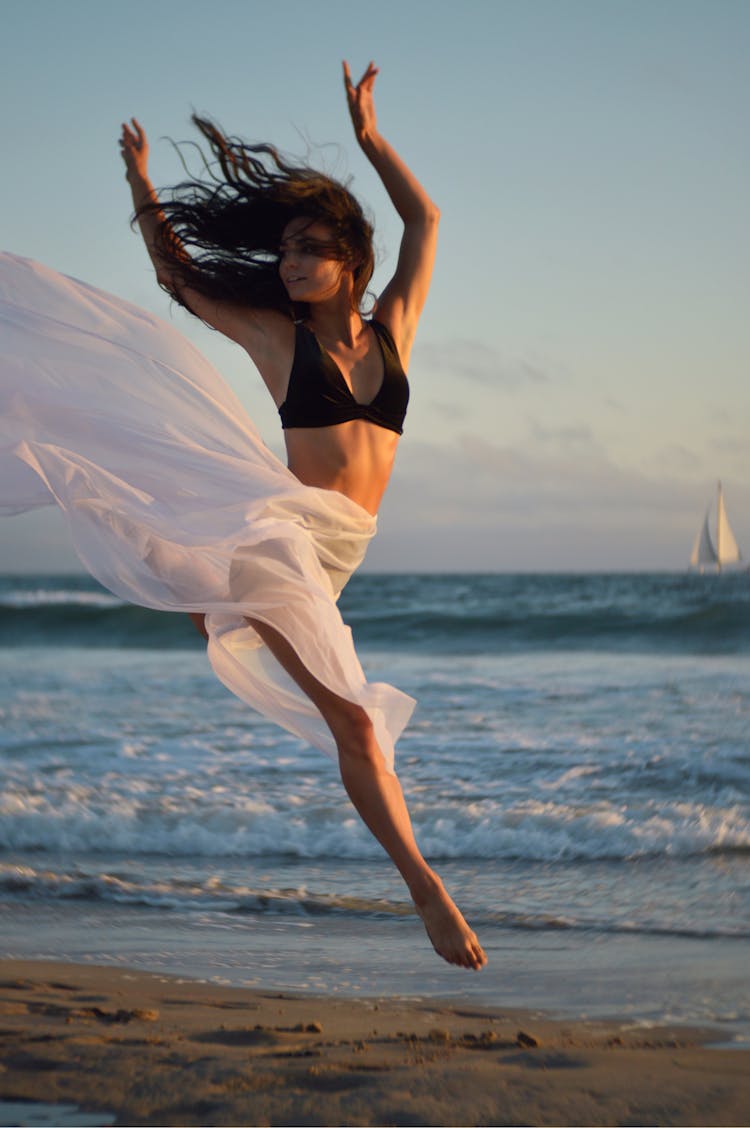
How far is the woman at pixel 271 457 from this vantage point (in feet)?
11.0

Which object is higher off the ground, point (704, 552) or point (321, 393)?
point (321, 393)

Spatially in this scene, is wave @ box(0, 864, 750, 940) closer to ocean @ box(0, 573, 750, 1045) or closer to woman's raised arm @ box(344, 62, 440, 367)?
ocean @ box(0, 573, 750, 1045)

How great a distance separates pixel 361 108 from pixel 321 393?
97 cm

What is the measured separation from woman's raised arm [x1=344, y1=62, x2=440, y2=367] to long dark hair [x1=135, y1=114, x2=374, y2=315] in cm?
14

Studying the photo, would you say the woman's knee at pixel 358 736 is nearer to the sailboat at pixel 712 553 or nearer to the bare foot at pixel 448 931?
the bare foot at pixel 448 931

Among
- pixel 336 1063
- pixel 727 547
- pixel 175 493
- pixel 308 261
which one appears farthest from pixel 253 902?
pixel 727 547

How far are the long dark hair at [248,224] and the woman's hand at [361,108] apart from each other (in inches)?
7.8

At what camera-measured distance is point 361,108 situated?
377 cm

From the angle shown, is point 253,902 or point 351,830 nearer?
point 253,902

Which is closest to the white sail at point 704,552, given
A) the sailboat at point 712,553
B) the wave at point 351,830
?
the sailboat at point 712,553

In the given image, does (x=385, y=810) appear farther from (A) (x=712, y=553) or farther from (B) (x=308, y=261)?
(A) (x=712, y=553)

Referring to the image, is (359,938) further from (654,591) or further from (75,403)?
(654,591)

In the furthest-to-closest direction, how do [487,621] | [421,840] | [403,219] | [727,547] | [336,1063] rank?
[727,547] → [487,621] → [421,840] → [403,219] → [336,1063]

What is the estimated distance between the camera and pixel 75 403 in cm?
366
